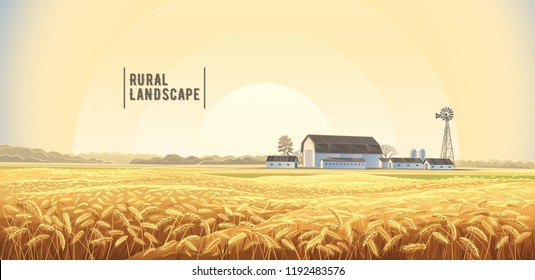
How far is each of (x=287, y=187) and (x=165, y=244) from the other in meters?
10.2

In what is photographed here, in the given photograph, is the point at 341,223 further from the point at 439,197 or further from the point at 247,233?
the point at 439,197

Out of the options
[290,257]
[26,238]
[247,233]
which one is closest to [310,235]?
[290,257]

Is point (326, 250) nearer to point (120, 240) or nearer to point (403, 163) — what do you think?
point (120, 240)

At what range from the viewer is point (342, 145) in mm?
87000

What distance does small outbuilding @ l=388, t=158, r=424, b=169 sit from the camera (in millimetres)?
84031

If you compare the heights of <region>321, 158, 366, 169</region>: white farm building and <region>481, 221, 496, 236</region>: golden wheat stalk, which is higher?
<region>321, 158, 366, 169</region>: white farm building

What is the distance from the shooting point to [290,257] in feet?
49.0

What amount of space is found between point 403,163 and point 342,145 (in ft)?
34.7

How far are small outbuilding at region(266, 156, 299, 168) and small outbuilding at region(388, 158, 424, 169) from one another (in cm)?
1960

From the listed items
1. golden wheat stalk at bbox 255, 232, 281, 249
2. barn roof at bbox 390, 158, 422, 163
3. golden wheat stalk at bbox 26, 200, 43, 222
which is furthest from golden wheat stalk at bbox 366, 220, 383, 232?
barn roof at bbox 390, 158, 422, 163

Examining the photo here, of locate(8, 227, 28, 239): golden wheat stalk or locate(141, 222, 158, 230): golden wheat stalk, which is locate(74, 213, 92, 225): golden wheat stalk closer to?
locate(8, 227, 28, 239): golden wheat stalk

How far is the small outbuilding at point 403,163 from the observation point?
84031 millimetres

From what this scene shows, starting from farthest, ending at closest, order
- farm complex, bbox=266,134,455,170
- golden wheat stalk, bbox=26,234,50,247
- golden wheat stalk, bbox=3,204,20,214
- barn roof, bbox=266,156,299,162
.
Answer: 1. farm complex, bbox=266,134,455,170
2. barn roof, bbox=266,156,299,162
3. golden wheat stalk, bbox=3,204,20,214
4. golden wheat stalk, bbox=26,234,50,247

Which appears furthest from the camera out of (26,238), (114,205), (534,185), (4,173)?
(4,173)
